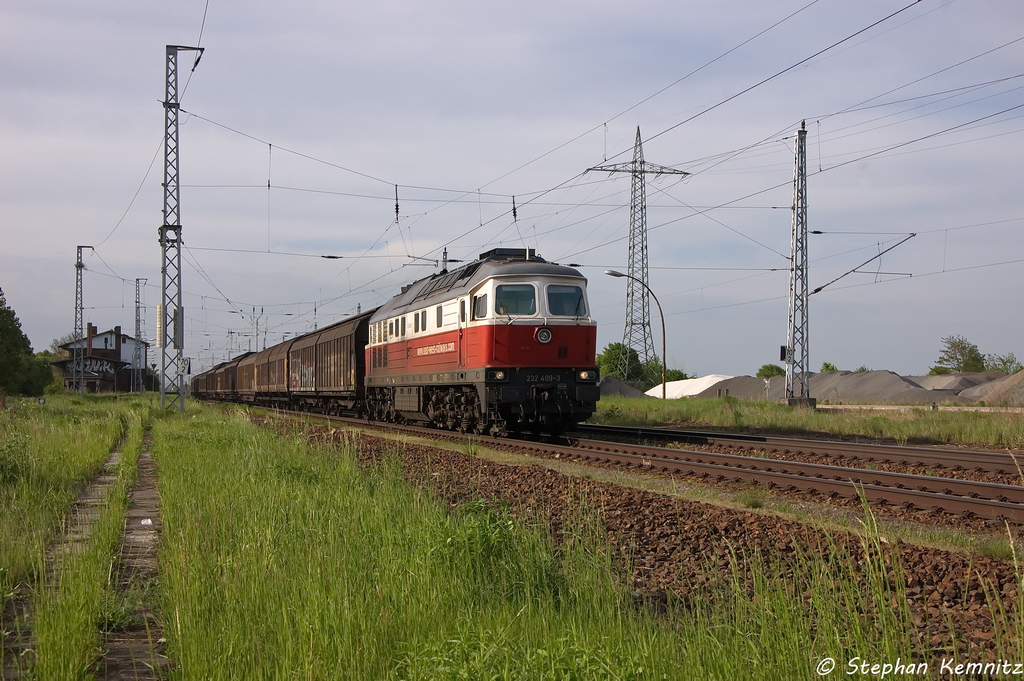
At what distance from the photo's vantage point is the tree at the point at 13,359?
55000 millimetres

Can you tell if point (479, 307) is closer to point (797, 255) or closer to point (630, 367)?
point (797, 255)

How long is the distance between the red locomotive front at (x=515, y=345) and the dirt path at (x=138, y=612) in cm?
939

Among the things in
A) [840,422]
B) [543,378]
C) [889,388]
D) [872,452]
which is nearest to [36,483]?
[543,378]

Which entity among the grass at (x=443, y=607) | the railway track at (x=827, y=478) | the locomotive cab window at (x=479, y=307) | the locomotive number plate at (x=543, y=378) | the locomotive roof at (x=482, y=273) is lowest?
the railway track at (x=827, y=478)

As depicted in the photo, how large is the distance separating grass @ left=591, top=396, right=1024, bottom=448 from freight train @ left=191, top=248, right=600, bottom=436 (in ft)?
23.0

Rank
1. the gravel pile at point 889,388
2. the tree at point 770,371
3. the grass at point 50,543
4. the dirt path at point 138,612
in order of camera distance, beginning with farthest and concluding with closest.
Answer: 1. the tree at point 770,371
2. the gravel pile at point 889,388
3. the dirt path at point 138,612
4. the grass at point 50,543

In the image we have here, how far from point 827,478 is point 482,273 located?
935 cm

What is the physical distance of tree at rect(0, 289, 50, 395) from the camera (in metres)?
55.0

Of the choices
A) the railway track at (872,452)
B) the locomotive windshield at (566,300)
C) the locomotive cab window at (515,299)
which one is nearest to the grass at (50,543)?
the locomotive cab window at (515,299)

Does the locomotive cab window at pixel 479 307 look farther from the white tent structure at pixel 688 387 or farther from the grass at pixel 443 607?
the white tent structure at pixel 688 387

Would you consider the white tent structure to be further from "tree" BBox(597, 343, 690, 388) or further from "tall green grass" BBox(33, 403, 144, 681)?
"tall green grass" BBox(33, 403, 144, 681)

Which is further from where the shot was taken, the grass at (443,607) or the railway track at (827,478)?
the railway track at (827,478)

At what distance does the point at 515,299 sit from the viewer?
17.8 m

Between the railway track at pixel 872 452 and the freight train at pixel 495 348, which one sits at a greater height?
the freight train at pixel 495 348
